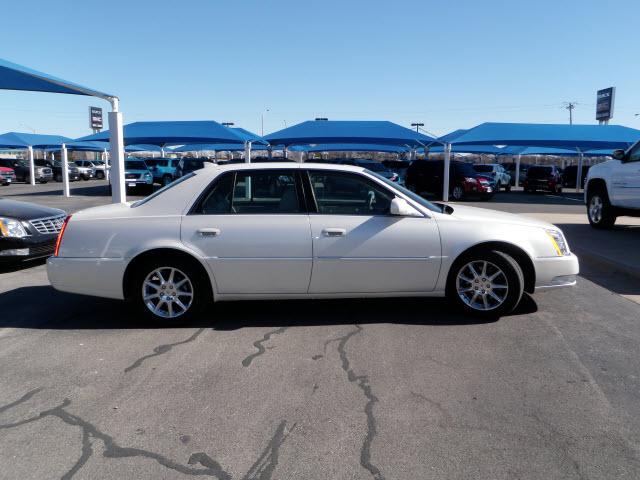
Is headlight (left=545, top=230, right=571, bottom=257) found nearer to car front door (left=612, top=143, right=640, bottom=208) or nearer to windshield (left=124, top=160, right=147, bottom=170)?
car front door (left=612, top=143, right=640, bottom=208)

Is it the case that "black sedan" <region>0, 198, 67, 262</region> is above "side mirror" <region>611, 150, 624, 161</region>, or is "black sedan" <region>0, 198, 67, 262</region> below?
below

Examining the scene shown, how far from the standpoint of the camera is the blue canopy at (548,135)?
2281 centimetres

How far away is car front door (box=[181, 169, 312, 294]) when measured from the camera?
5.14 m

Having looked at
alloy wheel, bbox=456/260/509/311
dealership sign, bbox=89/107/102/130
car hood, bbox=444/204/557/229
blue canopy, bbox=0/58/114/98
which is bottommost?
alloy wheel, bbox=456/260/509/311

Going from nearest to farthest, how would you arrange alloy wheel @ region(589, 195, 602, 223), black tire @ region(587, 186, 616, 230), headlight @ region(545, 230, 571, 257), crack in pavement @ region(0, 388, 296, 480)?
crack in pavement @ region(0, 388, 296, 480)
headlight @ region(545, 230, 571, 257)
black tire @ region(587, 186, 616, 230)
alloy wheel @ region(589, 195, 602, 223)

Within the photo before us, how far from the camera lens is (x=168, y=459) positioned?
298 cm

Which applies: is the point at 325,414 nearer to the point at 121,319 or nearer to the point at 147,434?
the point at 147,434

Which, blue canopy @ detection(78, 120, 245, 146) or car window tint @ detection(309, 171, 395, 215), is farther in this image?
blue canopy @ detection(78, 120, 245, 146)

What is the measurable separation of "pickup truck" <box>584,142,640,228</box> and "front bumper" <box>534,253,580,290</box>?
6.89 meters

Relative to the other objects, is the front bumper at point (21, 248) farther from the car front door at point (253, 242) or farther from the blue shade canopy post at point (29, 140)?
the blue shade canopy post at point (29, 140)

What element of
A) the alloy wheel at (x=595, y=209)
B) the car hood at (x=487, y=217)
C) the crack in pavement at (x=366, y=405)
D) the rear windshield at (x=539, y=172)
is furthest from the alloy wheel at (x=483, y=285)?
the rear windshield at (x=539, y=172)

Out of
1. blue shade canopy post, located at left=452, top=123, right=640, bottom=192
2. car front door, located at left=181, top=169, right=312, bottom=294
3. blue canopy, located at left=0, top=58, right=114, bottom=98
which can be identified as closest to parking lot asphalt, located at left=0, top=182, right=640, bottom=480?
car front door, located at left=181, top=169, right=312, bottom=294

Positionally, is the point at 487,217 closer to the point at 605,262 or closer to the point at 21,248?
the point at 605,262

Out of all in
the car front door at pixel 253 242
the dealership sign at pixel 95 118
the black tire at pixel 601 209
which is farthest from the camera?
the dealership sign at pixel 95 118
